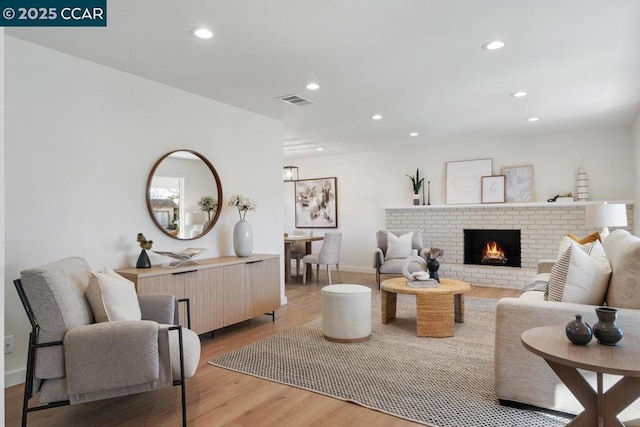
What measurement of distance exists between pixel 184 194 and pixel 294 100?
151 cm

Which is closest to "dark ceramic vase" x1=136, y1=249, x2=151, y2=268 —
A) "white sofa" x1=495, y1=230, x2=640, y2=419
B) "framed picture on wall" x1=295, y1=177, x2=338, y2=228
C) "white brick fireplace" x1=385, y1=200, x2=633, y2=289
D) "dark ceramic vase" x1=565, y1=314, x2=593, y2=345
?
"white sofa" x1=495, y1=230, x2=640, y2=419

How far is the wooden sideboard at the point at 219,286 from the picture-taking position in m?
3.11

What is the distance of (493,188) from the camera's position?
632cm

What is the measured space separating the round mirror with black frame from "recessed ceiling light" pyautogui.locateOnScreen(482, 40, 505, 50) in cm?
271

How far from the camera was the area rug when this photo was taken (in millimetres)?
2193

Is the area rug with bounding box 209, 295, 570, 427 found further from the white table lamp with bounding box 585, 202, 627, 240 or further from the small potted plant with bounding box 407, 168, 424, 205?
the small potted plant with bounding box 407, 168, 424, 205

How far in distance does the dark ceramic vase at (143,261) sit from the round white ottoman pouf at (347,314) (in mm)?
1529

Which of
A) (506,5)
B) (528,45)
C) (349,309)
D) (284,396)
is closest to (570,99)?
(528,45)

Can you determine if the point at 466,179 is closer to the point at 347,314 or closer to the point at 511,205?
the point at 511,205

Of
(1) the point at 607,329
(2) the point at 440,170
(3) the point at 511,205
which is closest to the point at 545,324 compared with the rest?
(1) the point at 607,329

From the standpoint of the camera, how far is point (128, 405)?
236cm

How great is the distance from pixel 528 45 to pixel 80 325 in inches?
135

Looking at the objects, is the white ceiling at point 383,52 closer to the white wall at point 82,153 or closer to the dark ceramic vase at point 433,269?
the white wall at point 82,153

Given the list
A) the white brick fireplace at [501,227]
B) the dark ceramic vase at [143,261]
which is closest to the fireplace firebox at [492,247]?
the white brick fireplace at [501,227]
